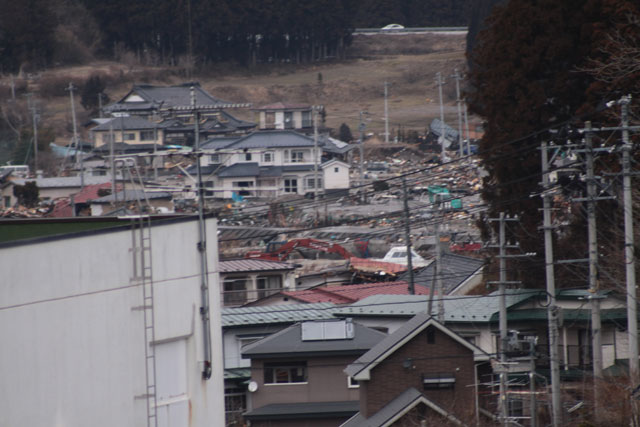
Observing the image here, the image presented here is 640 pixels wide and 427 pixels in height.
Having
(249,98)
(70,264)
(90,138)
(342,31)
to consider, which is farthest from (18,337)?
(342,31)

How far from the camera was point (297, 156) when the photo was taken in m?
34.8

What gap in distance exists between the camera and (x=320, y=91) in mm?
47219

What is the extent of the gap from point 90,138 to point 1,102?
733cm

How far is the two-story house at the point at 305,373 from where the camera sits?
11969 mm

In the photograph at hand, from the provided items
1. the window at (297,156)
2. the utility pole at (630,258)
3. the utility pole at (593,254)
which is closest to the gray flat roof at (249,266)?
the utility pole at (593,254)

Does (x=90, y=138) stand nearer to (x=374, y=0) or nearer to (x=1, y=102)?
(x=1, y=102)

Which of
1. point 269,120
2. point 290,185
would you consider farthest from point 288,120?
point 290,185

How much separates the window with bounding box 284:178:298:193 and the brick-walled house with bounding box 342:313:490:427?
22336mm

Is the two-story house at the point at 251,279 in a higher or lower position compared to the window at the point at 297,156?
lower

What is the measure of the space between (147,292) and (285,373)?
7.14 metres

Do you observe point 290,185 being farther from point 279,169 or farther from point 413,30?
point 413,30

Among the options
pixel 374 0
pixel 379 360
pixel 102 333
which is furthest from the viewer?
pixel 374 0

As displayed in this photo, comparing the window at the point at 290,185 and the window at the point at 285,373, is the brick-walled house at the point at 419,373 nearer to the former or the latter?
the window at the point at 285,373

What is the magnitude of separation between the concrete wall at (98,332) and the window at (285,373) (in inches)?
252
